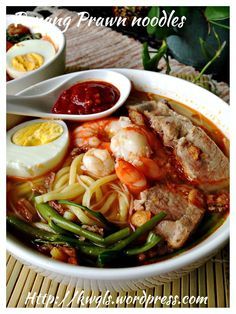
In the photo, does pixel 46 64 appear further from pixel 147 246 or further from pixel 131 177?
pixel 147 246

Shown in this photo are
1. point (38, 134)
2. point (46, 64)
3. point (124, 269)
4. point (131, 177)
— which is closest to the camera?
point (124, 269)

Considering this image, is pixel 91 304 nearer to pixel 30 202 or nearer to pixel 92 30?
pixel 30 202

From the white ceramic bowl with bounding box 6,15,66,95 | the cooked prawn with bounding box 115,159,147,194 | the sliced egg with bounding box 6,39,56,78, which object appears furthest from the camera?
the sliced egg with bounding box 6,39,56,78

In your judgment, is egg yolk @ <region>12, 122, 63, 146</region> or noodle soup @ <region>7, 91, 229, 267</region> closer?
noodle soup @ <region>7, 91, 229, 267</region>

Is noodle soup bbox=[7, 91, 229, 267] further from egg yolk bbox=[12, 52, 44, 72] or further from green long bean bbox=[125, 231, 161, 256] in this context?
egg yolk bbox=[12, 52, 44, 72]

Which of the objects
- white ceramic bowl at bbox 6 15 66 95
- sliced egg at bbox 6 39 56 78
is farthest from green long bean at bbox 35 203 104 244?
sliced egg at bbox 6 39 56 78

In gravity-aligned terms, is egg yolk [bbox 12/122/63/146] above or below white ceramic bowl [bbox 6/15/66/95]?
above

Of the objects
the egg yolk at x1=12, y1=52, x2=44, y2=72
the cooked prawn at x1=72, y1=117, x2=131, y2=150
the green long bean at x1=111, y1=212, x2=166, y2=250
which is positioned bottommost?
the egg yolk at x1=12, y1=52, x2=44, y2=72

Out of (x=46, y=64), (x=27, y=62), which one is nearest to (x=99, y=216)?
(x=46, y=64)
